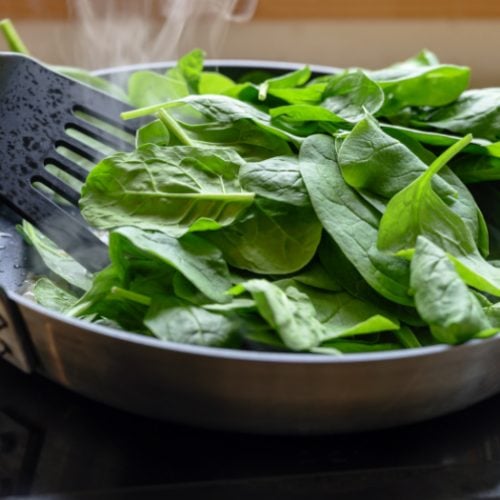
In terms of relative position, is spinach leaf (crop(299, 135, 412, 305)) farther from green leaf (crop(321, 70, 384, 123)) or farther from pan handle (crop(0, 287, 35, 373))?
pan handle (crop(0, 287, 35, 373))

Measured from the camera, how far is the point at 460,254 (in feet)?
1.77

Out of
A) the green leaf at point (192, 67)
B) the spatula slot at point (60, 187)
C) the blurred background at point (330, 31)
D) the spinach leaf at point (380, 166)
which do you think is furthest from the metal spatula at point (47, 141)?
the blurred background at point (330, 31)

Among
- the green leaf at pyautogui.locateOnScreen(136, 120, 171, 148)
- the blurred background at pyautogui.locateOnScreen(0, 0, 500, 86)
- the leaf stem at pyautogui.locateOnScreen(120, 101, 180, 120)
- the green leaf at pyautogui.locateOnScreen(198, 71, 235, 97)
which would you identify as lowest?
the blurred background at pyautogui.locateOnScreen(0, 0, 500, 86)

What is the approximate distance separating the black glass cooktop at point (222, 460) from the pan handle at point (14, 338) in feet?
0.16

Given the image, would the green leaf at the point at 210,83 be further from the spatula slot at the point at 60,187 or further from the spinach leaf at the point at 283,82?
the spatula slot at the point at 60,187

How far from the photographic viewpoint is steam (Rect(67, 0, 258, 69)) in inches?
36.2

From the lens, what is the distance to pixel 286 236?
547 mm

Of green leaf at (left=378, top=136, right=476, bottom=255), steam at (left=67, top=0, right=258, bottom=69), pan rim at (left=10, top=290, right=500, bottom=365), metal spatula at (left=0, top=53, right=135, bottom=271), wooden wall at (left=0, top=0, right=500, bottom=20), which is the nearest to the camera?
pan rim at (left=10, top=290, right=500, bottom=365)

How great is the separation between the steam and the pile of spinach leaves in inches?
12.8

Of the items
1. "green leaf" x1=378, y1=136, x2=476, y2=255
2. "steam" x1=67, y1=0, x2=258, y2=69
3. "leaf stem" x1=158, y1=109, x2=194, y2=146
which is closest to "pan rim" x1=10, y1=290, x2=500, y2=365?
"green leaf" x1=378, y1=136, x2=476, y2=255

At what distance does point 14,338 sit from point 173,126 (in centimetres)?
22

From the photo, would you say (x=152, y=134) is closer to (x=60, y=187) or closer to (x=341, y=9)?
(x=60, y=187)

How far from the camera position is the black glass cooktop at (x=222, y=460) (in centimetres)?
49

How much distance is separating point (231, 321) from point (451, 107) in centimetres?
36
